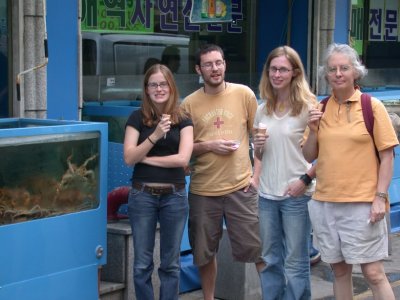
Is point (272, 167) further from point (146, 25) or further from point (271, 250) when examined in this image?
point (146, 25)

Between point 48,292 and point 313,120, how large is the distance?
1894mm

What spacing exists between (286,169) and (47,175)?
4.73ft

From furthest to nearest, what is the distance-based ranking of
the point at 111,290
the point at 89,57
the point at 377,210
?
the point at 89,57
the point at 111,290
the point at 377,210

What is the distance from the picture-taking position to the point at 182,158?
5.12 meters

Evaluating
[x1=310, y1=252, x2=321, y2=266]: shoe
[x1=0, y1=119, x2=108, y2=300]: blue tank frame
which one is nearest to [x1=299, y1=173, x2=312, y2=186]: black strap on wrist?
[x1=0, y1=119, x2=108, y2=300]: blue tank frame

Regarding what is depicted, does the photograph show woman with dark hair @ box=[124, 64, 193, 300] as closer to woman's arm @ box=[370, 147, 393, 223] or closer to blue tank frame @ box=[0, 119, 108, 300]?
blue tank frame @ box=[0, 119, 108, 300]

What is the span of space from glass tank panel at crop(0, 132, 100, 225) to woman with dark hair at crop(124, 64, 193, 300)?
0.98 ft

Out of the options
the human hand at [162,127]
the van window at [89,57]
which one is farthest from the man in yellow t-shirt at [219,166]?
the van window at [89,57]

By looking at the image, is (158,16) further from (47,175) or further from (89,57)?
(47,175)

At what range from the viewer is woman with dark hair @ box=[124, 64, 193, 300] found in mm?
5141

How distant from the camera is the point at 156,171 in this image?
16.9 feet

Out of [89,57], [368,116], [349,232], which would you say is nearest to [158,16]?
[89,57]

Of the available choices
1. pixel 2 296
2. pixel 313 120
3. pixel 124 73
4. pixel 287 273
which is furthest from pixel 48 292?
pixel 124 73

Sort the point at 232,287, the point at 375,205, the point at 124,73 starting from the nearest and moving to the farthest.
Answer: the point at 375,205 < the point at 232,287 < the point at 124,73
